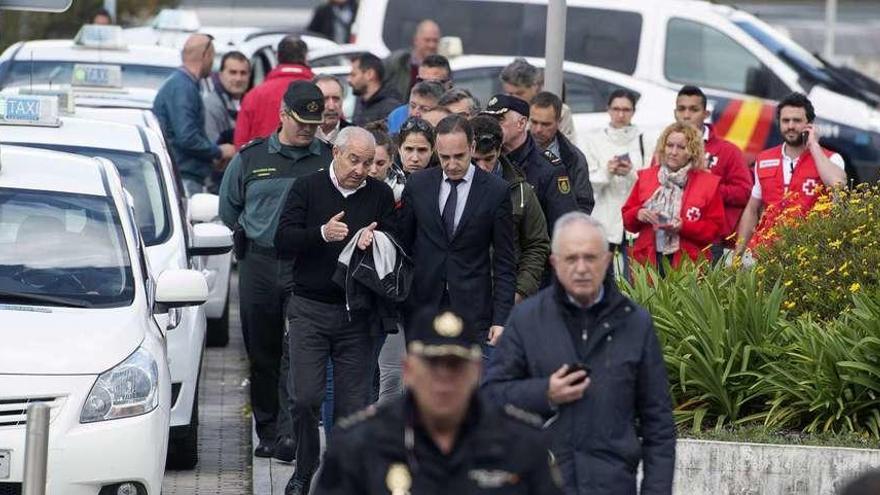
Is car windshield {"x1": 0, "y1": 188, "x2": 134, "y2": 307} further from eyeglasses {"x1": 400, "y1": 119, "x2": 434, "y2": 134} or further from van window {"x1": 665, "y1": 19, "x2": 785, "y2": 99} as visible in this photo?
van window {"x1": 665, "y1": 19, "x2": 785, "y2": 99}

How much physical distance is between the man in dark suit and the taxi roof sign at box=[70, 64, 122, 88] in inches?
265

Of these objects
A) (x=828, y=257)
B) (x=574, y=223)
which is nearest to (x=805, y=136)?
(x=828, y=257)

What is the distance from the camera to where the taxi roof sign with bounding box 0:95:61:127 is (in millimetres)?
10867

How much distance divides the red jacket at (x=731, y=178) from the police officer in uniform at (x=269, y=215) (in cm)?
286

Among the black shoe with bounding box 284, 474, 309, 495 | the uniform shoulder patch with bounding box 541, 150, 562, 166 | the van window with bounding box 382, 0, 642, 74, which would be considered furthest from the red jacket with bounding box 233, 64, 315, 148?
the van window with bounding box 382, 0, 642, 74

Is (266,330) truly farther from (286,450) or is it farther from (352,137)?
(352,137)

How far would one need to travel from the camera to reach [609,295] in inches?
243

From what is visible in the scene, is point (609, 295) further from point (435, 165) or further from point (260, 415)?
point (260, 415)

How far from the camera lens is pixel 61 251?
9.12 meters

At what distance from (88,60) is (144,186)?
5.44 metres

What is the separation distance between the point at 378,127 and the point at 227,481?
6.50ft

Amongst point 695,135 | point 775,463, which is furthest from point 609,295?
point 695,135

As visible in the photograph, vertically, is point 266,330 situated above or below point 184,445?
above

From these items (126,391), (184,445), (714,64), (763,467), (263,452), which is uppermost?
(714,64)
